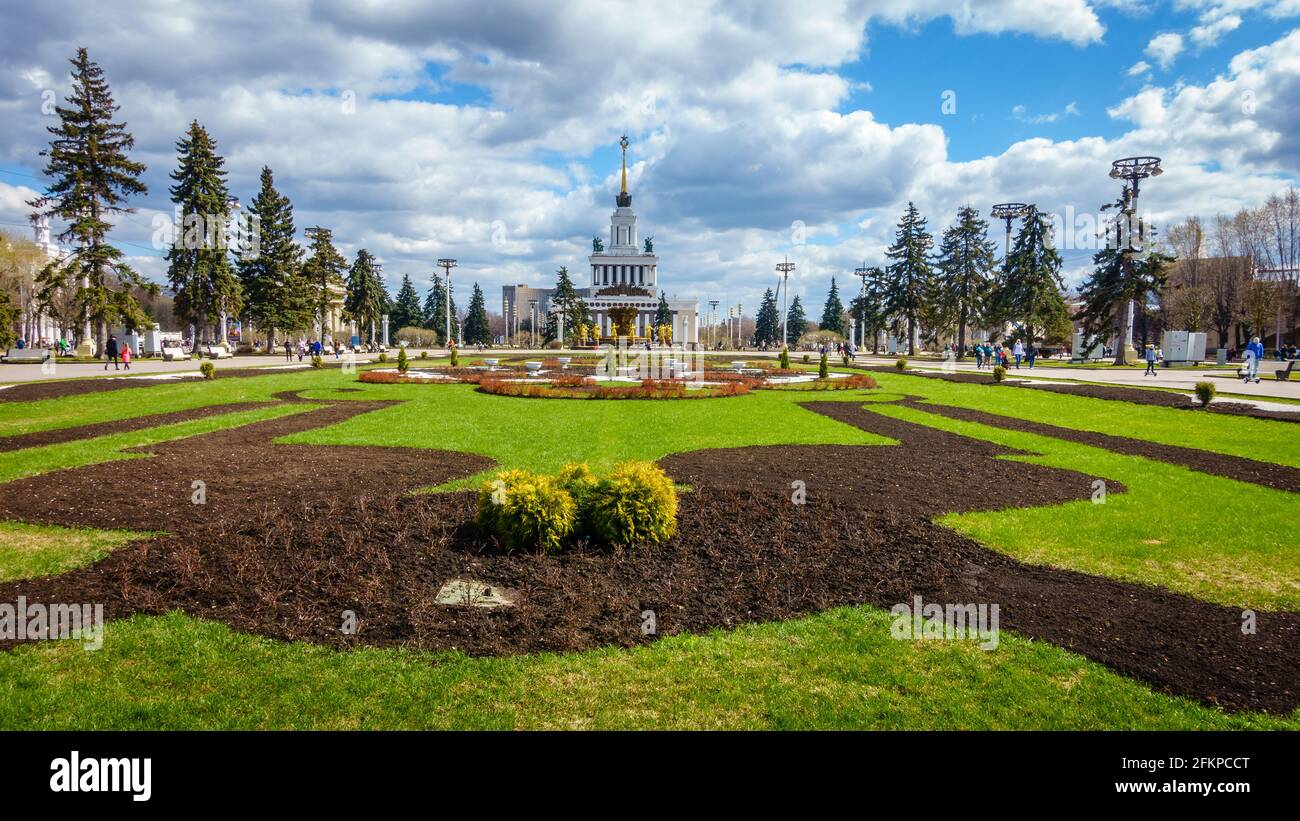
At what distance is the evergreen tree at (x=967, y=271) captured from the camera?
190ft

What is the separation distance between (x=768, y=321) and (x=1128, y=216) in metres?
60.5

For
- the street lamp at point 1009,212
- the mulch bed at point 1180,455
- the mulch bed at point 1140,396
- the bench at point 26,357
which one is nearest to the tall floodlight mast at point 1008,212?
the street lamp at point 1009,212

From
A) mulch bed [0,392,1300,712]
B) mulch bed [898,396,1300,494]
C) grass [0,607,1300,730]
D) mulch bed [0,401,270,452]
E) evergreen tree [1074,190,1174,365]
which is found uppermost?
evergreen tree [1074,190,1174,365]

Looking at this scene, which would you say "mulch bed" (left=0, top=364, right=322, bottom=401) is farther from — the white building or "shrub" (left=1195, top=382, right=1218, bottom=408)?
the white building

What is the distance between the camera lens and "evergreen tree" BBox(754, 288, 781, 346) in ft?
348

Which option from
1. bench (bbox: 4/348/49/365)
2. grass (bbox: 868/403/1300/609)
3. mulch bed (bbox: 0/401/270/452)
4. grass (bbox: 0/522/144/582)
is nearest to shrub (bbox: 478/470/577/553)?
grass (bbox: 0/522/144/582)

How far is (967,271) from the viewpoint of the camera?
189 feet

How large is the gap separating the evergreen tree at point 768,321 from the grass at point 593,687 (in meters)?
103

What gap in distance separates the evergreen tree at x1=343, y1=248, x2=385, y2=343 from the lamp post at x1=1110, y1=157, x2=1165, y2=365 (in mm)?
67695

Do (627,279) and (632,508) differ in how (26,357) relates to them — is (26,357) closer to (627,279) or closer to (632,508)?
(632,508)

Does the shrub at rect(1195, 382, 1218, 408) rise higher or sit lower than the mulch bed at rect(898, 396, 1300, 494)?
higher

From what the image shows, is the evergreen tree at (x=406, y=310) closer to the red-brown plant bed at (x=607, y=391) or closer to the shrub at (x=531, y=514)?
the red-brown plant bed at (x=607, y=391)

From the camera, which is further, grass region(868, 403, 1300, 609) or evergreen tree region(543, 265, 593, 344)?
evergreen tree region(543, 265, 593, 344)
